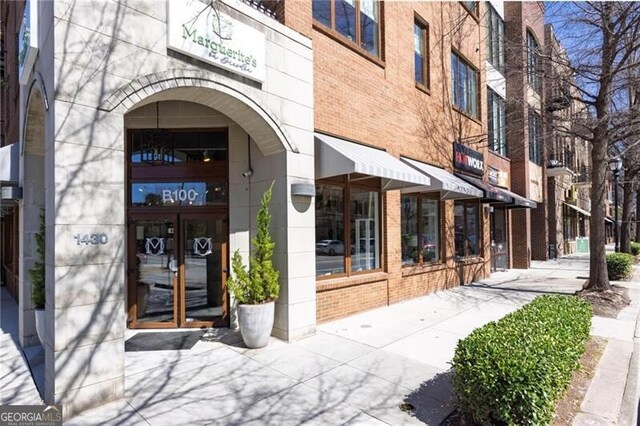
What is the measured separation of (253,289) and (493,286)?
10.1 meters

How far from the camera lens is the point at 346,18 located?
9.12 metres

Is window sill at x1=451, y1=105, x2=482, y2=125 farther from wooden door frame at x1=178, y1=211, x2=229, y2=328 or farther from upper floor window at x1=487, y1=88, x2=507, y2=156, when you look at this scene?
wooden door frame at x1=178, y1=211, x2=229, y2=328

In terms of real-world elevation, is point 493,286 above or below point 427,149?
Answer: below

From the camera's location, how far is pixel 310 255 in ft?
24.3

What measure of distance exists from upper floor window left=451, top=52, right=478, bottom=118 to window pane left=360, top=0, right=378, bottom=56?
15.4 feet

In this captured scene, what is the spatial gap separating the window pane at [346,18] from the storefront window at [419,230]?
4.58 m

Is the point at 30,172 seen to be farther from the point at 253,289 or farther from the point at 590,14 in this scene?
the point at 590,14

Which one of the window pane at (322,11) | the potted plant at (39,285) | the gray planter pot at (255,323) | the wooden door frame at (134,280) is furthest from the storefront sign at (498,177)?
A: the potted plant at (39,285)

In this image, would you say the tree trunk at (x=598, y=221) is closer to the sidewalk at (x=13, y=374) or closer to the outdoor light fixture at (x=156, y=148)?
the outdoor light fixture at (x=156, y=148)

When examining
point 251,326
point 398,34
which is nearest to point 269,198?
point 251,326

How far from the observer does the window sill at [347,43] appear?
323 inches

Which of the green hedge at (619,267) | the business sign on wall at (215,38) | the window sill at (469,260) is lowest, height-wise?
the green hedge at (619,267)

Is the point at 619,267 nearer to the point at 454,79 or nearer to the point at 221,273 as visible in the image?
the point at 454,79

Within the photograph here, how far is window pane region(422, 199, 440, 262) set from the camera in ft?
39.6
